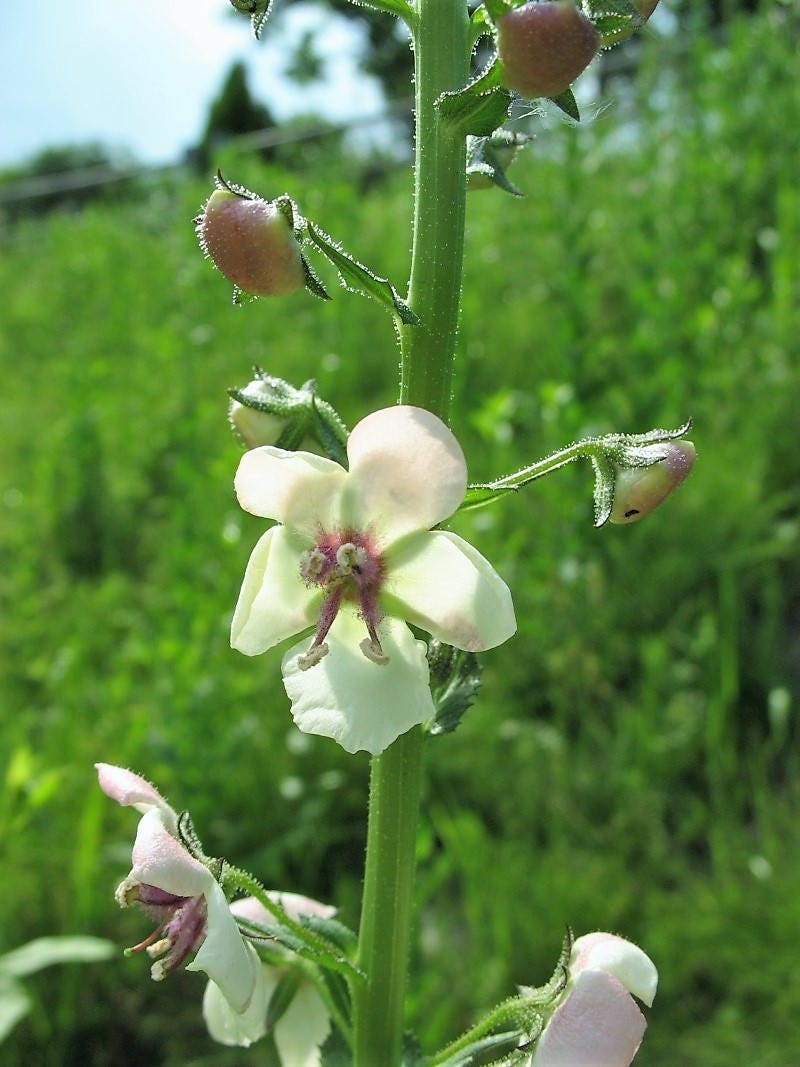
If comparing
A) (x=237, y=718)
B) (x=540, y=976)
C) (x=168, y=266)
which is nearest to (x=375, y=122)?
(x=168, y=266)

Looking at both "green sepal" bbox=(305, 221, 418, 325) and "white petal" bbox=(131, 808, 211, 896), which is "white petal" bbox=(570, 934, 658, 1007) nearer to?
"white petal" bbox=(131, 808, 211, 896)

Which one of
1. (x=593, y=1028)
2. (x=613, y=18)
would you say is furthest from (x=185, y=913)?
(x=613, y=18)

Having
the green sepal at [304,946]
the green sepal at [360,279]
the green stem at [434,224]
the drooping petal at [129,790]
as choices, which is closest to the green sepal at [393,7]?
the green stem at [434,224]

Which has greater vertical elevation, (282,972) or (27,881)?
(282,972)

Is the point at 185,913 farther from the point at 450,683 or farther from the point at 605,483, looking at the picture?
the point at 605,483

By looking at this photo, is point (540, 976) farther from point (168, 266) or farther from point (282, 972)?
point (168, 266)

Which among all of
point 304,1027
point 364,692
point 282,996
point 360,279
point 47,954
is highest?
point 360,279

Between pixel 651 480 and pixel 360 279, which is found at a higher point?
pixel 360 279
